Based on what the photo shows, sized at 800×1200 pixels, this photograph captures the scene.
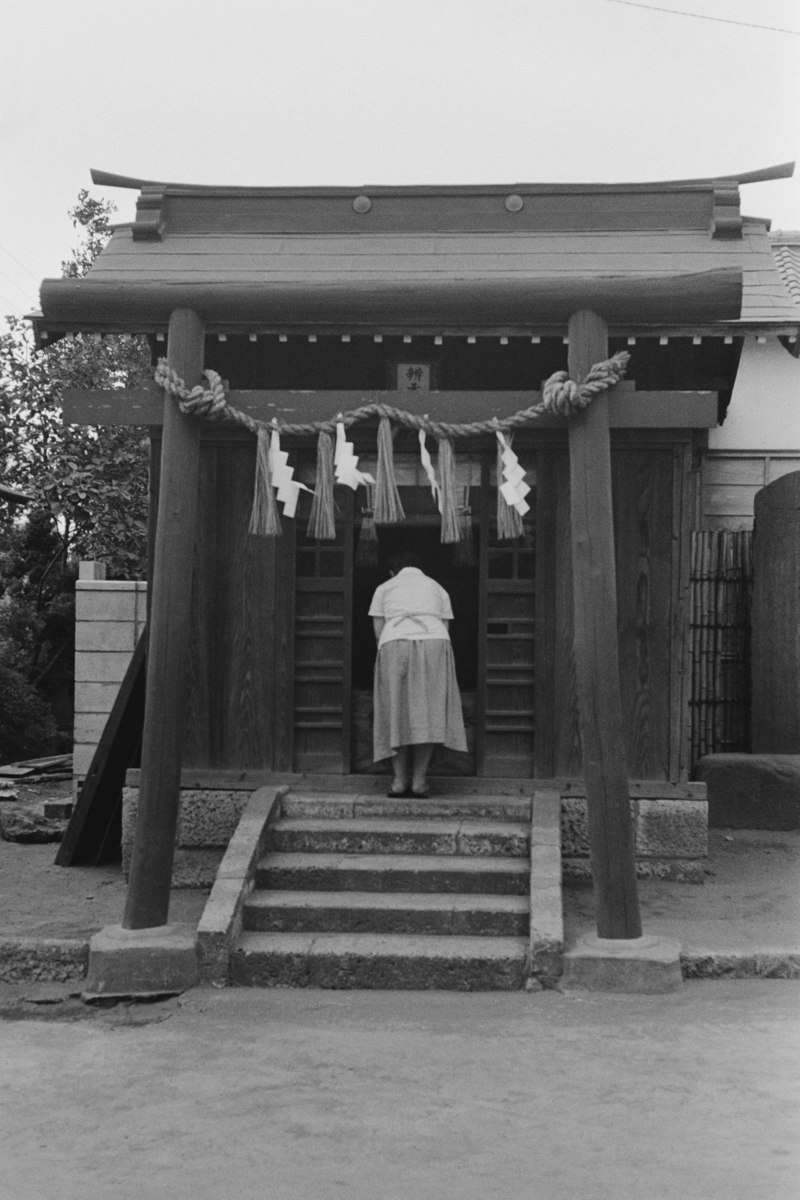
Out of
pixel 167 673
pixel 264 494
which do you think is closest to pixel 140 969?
pixel 167 673

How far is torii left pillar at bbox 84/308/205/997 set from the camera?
717 cm

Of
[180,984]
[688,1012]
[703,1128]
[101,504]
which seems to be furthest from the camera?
[101,504]

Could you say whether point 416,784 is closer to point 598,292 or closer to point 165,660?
point 165,660

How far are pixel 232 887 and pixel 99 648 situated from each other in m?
5.02

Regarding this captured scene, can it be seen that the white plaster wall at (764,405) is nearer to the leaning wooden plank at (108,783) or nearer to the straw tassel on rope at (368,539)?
the straw tassel on rope at (368,539)

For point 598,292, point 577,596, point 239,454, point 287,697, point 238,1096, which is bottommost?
point 238,1096

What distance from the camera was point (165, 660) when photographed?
7.27m

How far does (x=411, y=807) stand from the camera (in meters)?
8.52

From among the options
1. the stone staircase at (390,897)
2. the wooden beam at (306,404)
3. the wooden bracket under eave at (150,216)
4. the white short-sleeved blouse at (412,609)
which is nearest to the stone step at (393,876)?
the stone staircase at (390,897)

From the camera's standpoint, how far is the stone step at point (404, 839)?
320 inches

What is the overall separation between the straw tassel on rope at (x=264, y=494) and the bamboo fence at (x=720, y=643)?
504 cm

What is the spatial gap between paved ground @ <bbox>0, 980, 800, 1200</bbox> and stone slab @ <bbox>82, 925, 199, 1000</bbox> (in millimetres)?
131

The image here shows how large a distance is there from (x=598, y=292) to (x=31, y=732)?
12555 millimetres

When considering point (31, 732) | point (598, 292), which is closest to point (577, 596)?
point (598, 292)
